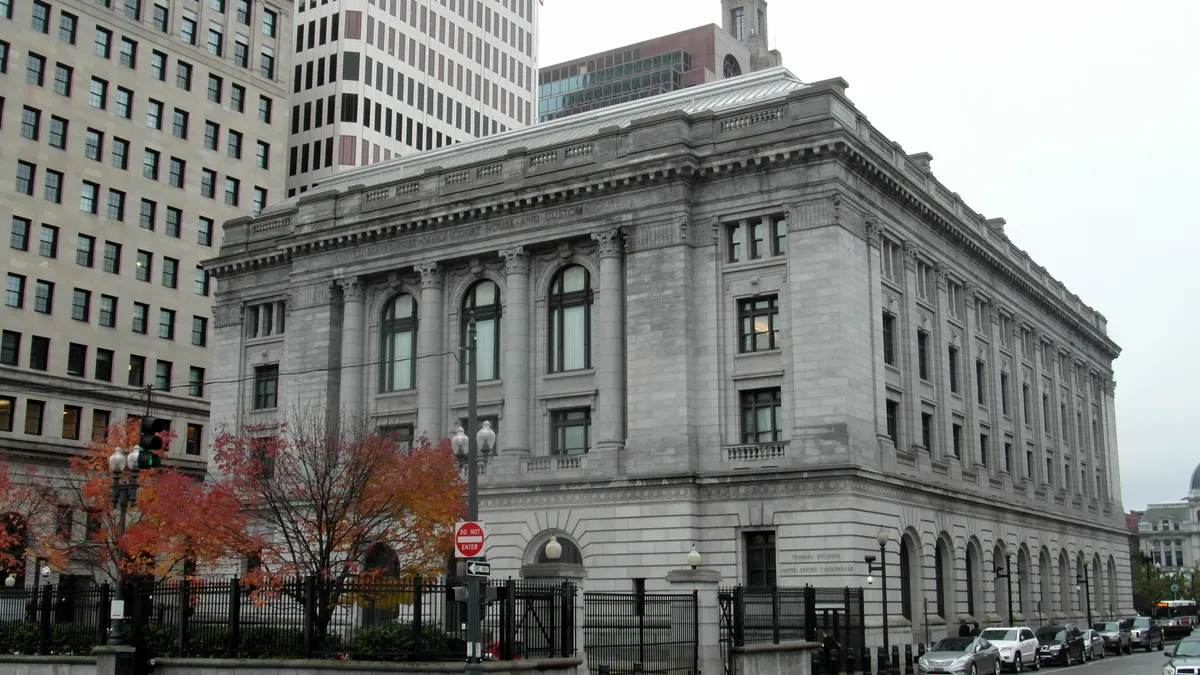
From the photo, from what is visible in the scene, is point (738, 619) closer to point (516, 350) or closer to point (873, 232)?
point (873, 232)

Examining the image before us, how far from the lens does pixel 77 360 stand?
7531cm

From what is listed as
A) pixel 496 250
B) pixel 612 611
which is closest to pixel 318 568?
pixel 612 611

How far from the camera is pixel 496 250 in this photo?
2267 inches

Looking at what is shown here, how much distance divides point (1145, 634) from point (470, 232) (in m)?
40.6

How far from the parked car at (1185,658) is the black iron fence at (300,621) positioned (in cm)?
1735

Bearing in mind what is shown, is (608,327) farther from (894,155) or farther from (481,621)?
(481,621)

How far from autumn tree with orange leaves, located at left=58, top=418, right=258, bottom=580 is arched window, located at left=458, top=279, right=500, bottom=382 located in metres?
13.2

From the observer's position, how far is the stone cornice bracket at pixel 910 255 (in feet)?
187

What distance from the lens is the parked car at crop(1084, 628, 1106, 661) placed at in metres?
56.4

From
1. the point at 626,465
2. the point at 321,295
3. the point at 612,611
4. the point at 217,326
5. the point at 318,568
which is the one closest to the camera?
the point at 612,611

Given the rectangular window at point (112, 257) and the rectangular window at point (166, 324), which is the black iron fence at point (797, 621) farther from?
the rectangular window at point (112, 257)

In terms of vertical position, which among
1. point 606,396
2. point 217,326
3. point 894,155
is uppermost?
point 894,155

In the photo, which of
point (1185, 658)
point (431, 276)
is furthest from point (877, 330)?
point (431, 276)

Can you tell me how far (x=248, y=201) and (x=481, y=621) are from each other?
64487mm
